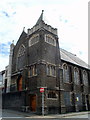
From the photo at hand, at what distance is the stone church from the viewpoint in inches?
786

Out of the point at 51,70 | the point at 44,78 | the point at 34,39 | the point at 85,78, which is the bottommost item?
the point at 85,78

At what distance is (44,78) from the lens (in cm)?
1964

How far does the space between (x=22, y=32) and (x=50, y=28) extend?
6.41 m

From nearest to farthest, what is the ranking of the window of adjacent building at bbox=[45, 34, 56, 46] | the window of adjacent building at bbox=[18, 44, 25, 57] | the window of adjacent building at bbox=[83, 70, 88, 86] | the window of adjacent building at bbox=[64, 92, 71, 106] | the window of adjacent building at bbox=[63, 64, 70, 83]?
1. the window of adjacent building at bbox=[45, 34, 56, 46]
2. the window of adjacent building at bbox=[64, 92, 71, 106]
3. the window of adjacent building at bbox=[63, 64, 70, 83]
4. the window of adjacent building at bbox=[18, 44, 25, 57]
5. the window of adjacent building at bbox=[83, 70, 88, 86]

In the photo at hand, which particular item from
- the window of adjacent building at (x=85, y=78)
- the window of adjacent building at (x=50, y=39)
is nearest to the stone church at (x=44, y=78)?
the window of adjacent building at (x=50, y=39)

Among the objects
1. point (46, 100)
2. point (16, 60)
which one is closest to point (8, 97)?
point (16, 60)

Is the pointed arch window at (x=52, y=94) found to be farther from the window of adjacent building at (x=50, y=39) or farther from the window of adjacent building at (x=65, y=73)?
the window of adjacent building at (x=50, y=39)

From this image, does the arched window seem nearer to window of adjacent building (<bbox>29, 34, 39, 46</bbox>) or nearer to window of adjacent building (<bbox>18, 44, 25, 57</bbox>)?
window of adjacent building (<bbox>18, 44, 25, 57</bbox>)

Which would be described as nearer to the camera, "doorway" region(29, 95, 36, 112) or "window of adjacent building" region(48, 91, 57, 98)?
"window of adjacent building" region(48, 91, 57, 98)

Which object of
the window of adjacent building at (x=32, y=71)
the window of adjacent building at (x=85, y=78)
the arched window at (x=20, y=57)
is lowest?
the window of adjacent building at (x=85, y=78)

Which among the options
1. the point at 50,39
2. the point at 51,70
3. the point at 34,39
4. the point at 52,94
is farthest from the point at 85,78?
the point at 34,39

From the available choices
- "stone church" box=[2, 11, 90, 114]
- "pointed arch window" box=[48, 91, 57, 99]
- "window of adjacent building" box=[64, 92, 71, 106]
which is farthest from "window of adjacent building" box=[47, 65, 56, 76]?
"window of adjacent building" box=[64, 92, 71, 106]

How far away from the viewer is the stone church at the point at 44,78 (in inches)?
786

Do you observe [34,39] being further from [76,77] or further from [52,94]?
[76,77]
